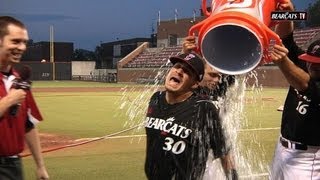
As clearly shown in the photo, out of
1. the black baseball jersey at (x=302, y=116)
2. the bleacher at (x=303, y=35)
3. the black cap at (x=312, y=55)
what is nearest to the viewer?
the black cap at (x=312, y=55)

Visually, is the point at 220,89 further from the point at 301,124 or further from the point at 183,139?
the point at 183,139

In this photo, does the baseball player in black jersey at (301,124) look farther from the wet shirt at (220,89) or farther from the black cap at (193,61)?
the black cap at (193,61)

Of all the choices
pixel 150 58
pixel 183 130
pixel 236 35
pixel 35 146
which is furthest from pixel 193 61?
pixel 150 58

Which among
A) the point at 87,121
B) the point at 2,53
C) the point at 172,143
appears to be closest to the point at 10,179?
the point at 2,53

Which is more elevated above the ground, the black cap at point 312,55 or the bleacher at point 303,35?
the bleacher at point 303,35

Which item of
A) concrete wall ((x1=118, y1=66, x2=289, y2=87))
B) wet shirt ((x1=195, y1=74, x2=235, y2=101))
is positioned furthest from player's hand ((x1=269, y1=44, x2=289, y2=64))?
concrete wall ((x1=118, y1=66, x2=289, y2=87))

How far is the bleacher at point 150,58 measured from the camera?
5622 centimetres

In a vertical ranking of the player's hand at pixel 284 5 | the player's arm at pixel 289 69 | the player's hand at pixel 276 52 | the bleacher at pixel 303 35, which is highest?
the bleacher at pixel 303 35

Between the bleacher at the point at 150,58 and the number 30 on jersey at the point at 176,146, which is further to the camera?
the bleacher at the point at 150,58

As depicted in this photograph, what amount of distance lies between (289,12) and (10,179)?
7.91 ft

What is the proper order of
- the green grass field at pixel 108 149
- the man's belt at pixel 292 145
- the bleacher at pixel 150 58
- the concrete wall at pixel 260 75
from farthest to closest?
the bleacher at pixel 150 58 < the concrete wall at pixel 260 75 < the green grass field at pixel 108 149 < the man's belt at pixel 292 145

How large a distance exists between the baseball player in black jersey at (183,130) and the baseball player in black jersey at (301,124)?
77 cm

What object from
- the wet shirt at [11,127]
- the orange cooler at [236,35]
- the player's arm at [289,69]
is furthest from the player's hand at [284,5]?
the wet shirt at [11,127]

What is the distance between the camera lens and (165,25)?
7525 cm
